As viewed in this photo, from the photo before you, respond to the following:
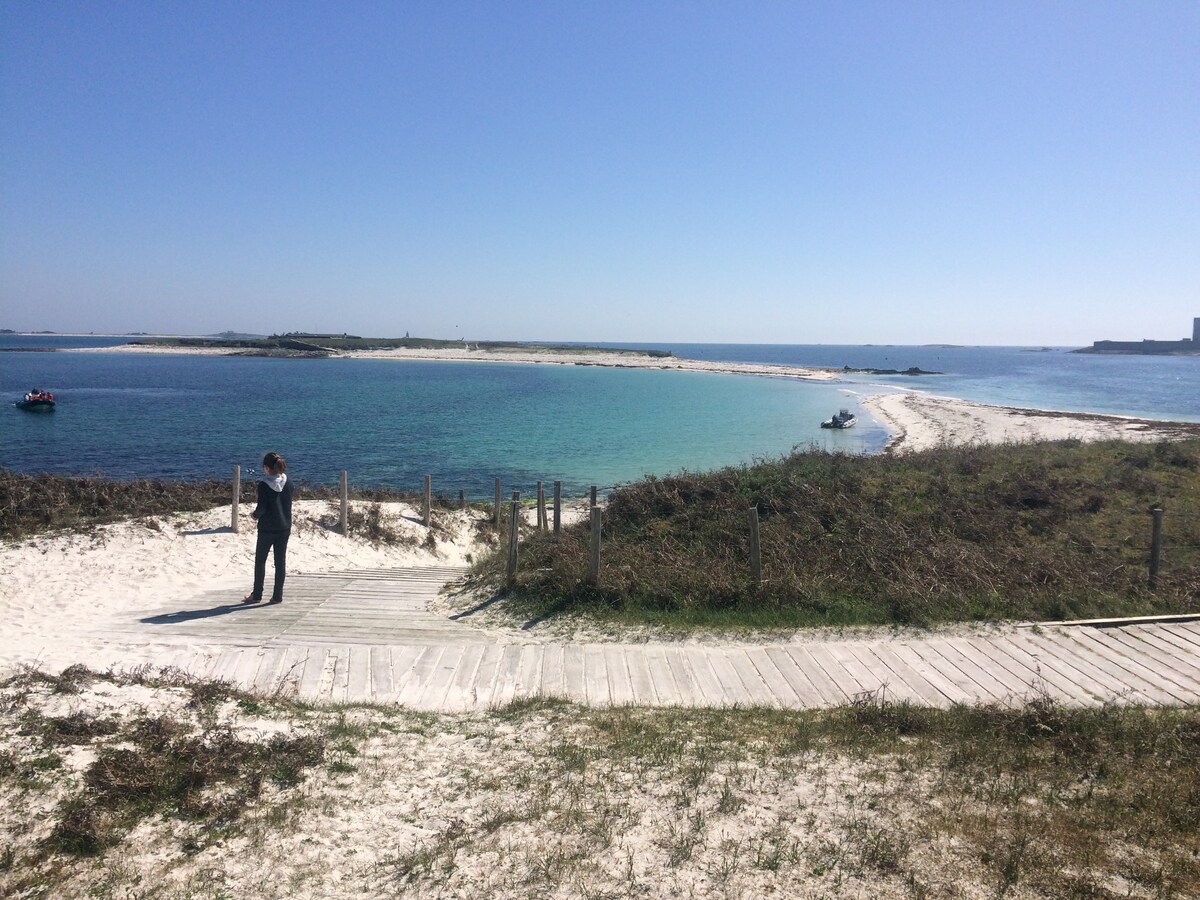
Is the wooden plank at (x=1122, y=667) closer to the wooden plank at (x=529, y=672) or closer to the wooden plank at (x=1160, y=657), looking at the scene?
the wooden plank at (x=1160, y=657)

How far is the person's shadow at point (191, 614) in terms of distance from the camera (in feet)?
33.8

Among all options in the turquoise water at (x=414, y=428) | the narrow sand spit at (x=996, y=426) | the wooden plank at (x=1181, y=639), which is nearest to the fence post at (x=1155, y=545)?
the wooden plank at (x=1181, y=639)

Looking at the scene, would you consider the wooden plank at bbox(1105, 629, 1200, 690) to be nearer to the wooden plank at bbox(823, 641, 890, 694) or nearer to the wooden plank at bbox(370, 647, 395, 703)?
the wooden plank at bbox(823, 641, 890, 694)

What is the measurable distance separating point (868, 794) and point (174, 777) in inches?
202

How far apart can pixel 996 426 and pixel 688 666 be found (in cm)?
4424

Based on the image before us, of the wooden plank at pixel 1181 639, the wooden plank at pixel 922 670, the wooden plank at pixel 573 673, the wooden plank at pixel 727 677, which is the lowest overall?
the wooden plank at pixel 573 673

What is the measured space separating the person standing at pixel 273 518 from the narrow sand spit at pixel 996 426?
27.3 metres

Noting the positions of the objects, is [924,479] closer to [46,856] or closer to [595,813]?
[595,813]

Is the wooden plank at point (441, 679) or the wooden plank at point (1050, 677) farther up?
the wooden plank at point (1050, 677)

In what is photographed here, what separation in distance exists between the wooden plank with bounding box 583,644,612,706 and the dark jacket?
5.06m

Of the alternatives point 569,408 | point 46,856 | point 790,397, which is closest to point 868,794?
point 46,856

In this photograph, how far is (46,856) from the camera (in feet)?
14.3

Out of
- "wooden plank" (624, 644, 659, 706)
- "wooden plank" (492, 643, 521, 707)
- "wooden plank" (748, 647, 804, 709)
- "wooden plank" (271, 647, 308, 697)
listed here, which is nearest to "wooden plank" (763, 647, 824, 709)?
"wooden plank" (748, 647, 804, 709)

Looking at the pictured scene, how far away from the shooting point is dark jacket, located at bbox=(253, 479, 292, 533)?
35.1ft
